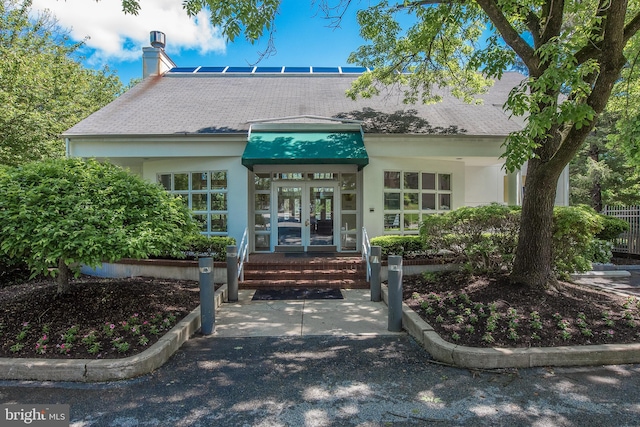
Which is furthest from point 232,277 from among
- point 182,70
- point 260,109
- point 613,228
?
point 182,70

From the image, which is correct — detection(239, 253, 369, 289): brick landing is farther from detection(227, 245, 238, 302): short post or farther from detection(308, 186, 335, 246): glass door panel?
detection(308, 186, 335, 246): glass door panel

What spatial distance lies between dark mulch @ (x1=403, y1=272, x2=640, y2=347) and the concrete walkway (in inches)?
32.2

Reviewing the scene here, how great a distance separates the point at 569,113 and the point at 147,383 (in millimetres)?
5890

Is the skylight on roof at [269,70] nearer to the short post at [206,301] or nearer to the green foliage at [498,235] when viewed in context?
the green foliage at [498,235]

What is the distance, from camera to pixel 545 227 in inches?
242

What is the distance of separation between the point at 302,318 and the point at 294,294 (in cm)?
161

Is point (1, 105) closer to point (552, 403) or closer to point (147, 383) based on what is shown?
point (147, 383)

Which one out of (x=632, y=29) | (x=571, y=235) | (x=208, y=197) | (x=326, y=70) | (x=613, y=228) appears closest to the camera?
(x=632, y=29)

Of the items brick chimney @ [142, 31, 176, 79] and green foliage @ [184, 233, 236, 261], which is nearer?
green foliage @ [184, 233, 236, 261]

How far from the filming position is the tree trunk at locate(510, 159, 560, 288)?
19.9 ft

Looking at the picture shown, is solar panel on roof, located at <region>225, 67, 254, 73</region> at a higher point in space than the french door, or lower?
higher

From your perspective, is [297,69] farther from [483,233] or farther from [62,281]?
[62,281]

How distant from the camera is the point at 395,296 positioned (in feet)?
18.5

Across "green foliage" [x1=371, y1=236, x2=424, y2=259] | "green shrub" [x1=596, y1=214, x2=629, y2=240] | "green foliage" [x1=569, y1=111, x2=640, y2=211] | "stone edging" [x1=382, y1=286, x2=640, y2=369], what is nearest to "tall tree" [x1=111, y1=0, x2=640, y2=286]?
"stone edging" [x1=382, y1=286, x2=640, y2=369]
